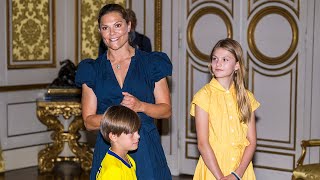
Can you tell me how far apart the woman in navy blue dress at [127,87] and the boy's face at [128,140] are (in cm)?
15

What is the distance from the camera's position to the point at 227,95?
3246mm

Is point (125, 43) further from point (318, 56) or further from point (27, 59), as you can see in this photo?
point (27, 59)

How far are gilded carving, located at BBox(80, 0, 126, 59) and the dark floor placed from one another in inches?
50.5

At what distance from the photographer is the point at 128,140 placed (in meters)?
2.82

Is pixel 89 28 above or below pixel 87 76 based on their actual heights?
above

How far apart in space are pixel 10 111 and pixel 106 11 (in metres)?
4.03

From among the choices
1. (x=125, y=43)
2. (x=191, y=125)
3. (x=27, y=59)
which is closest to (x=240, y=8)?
(x=191, y=125)

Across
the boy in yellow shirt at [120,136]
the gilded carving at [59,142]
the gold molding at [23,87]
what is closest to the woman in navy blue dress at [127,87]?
the boy in yellow shirt at [120,136]

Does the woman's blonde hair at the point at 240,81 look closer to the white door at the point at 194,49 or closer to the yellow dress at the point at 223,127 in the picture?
the yellow dress at the point at 223,127

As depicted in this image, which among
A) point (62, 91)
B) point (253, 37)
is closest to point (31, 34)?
point (62, 91)

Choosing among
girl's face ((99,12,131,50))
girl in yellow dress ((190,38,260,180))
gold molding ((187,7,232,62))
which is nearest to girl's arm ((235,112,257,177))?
girl in yellow dress ((190,38,260,180))

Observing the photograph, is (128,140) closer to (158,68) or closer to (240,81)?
(158,68)

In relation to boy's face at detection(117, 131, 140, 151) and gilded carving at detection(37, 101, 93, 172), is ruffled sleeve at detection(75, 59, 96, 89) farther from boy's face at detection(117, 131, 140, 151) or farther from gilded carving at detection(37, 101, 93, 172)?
gilded carving at detection(37, 101, 93, 172)

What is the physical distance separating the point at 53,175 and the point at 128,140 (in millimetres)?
3789
